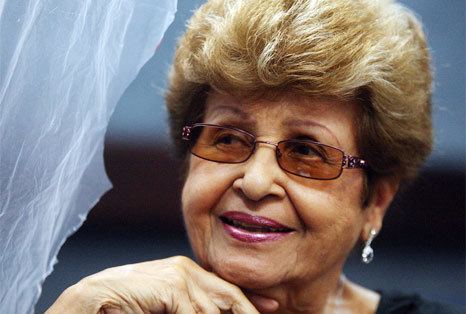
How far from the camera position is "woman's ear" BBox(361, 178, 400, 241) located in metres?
1.98

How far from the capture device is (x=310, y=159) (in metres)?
1.75

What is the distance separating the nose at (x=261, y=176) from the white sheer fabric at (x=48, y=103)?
0.35m

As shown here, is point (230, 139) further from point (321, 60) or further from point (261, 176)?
point (321, 60)

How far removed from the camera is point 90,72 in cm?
155

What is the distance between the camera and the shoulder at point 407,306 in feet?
7.43

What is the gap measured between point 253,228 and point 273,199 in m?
0.09

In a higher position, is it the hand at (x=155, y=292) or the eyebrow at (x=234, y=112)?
the eyebrow at (x=234, y=112)

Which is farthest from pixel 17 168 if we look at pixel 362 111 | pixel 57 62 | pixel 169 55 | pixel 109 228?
pixel 109 228

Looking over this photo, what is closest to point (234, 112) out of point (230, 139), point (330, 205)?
point (230, 139)

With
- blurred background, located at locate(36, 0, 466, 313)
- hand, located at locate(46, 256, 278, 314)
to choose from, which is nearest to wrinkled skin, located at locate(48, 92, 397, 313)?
hand, located at locate(46, 256, 278, 314)

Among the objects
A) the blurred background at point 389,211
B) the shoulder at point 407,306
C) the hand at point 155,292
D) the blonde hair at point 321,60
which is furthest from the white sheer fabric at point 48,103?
the shoulder at point 407,306

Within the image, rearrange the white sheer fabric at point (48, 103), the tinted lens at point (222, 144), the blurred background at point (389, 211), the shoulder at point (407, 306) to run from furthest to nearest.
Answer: the blurred background at point (389, 211) → the shoulder at point (407, 306) → the tinted lens at point (222, 144) → the white sheer fabric at point (48, 103)

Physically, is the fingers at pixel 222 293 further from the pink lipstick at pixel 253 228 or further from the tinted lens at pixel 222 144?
the tinted lens at pixel 222 144

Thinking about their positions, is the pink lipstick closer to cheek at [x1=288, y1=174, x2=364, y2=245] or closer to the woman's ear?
cheek at [x1=288, y1=174, x2=364, y2=245]
